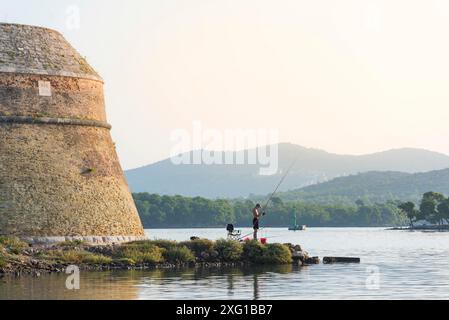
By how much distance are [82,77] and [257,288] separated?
18.4m

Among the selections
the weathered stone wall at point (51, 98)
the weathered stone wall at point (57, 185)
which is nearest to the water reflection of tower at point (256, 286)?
the weathered stone wall at point (57, 185)

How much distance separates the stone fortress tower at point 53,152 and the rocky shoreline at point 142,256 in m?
1.31

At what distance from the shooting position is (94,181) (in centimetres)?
4838

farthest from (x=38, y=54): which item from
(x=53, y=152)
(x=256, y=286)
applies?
(x=256, y=286)

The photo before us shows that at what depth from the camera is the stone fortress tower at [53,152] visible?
46.1 meters

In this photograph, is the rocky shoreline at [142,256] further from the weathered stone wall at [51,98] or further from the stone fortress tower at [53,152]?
the weathered stone wall at [51,98]

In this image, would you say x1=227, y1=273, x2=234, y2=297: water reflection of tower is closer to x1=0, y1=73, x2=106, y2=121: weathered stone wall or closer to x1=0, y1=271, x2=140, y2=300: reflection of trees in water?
x1=0, y1=271, x2=140, y2=300: reflection of trees in water

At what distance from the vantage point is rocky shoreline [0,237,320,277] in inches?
1668

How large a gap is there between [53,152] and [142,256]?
639 centimetres

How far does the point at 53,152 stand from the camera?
47.4 m

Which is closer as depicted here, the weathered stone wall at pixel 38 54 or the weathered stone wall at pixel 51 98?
the weathered stone wall at pixel 51 98

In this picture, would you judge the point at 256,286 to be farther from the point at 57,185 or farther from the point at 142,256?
the point at 57,185

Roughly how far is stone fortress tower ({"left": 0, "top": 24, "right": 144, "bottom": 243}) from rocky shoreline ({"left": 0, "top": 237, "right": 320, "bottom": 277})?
131cm
